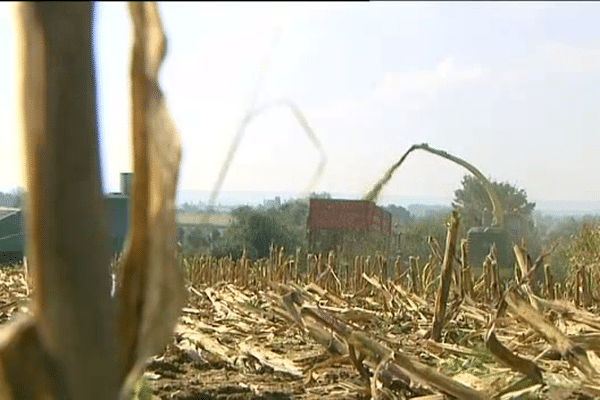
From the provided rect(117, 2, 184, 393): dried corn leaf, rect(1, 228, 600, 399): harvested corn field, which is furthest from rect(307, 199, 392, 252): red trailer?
rect(117, 2, 184, 393): dried corn leaf

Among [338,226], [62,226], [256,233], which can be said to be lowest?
[256,233]

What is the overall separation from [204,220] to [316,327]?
171 centimetres

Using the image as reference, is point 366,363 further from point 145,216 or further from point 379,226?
point 379,226

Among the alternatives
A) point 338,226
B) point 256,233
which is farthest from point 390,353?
point 256,233

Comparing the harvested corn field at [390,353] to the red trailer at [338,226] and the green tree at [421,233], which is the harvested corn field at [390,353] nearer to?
the red trailer at [338,226]

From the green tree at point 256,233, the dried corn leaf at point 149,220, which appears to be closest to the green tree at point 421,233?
the green tree at point 256,233

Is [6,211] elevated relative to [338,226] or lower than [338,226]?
elevated

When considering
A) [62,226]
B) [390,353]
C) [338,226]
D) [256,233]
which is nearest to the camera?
[62,226]

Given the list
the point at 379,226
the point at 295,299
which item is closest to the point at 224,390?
the point at 295,299

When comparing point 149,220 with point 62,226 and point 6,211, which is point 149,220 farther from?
point 6,211

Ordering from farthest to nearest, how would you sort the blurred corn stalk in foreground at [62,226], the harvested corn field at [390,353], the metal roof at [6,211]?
the metal roof at [6,211], the harvested corn field at [390,353], the blurred corn stalk in foreground at [62,226]

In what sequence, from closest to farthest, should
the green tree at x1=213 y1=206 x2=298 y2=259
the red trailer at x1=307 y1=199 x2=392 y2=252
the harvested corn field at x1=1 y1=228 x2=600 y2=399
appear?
the harvested corn field at x1=1 y1=228 x2=600 y2=399, the red trailer at x1=307 y1=199 x2=392 y2=252, the green tree at x1=213 y1=206 x2=298 y2=259

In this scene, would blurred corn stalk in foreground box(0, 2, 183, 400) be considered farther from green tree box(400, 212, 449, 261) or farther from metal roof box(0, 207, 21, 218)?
metal roof box(0, 207, 21, 218)

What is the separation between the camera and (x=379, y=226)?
19.5m
